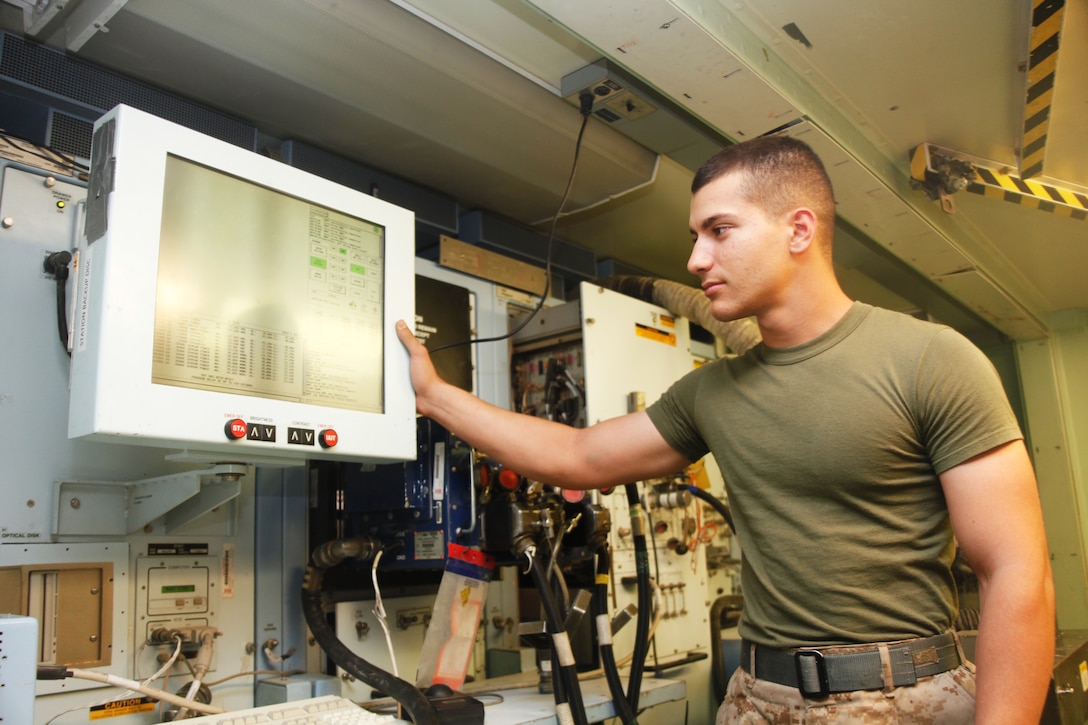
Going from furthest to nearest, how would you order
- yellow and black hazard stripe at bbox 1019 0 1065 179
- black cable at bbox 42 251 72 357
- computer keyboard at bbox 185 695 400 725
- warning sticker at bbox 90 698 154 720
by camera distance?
yellow and black hazard stripe at bbox 1019 0 1065 179
black cable at bbox 42 251 72 357
warning sticker at bbox 90 698 154 720
computer keyboard at bbox 185 695 400 725

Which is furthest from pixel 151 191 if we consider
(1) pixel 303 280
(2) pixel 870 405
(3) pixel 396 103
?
(2) pixel 870 405

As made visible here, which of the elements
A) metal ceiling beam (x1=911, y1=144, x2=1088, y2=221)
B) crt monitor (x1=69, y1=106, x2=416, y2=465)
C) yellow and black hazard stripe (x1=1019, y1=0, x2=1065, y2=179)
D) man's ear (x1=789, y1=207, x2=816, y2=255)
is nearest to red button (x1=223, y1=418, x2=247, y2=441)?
crt monitor (x1=69, y1=106, x2=416, y2=465)

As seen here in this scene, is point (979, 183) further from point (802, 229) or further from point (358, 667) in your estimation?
point (358, 667)

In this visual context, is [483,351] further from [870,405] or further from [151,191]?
[870,405]

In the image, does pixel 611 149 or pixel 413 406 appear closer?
pixel 413 406

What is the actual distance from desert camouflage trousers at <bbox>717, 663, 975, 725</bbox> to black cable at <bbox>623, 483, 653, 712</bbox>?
3.22 feet

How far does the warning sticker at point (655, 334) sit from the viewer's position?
333 centimetres

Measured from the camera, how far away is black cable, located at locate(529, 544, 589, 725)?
2.16 meters

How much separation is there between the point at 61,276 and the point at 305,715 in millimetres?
1346

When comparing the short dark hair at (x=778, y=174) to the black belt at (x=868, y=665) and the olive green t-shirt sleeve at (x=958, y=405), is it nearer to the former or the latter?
the olive green t-shirt sleeve at (x=958, y=405)

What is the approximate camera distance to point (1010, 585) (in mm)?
1323

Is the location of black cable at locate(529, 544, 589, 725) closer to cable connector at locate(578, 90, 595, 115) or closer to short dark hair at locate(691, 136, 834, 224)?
short dark hair at locate(691, 136, 834, 224)

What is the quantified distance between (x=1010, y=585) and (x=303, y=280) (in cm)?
160

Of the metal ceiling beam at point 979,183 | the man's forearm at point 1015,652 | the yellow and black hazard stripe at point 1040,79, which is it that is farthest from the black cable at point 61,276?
the metal ceiling beam at point 979,183
